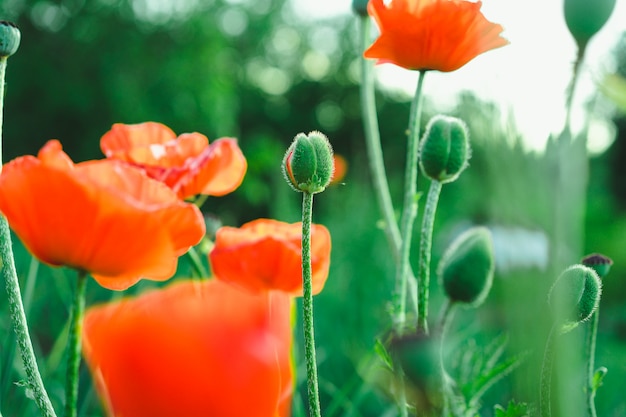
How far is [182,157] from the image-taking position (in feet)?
1.93

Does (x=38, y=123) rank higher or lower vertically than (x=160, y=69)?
lower

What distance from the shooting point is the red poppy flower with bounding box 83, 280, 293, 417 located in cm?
27

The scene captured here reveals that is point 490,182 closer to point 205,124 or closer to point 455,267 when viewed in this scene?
point 455,267

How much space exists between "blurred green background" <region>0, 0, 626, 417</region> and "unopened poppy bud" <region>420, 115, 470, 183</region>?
0.02m

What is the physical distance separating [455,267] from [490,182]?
225mm

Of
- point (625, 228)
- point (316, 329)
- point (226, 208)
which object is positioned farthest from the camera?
point (226, 208)

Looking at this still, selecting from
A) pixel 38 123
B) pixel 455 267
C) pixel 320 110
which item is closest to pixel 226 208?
pixel 38 123

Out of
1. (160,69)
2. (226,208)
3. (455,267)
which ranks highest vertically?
(160,69)

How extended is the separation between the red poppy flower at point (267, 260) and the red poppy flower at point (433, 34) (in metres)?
0.14

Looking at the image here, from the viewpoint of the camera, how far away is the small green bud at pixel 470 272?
0.47m

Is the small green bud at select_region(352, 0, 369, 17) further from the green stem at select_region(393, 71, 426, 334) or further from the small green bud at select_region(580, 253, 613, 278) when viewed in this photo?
the small green bud at select_region(580, 253, 613, 278)

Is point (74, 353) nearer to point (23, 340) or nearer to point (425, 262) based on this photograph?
point (23, 340)

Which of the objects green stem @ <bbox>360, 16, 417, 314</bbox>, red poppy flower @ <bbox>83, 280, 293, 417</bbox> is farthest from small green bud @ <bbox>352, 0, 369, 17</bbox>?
red poppy flower @ <bbox>83, 280, 293, 417</bbox>

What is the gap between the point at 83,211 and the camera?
349 millimetres
